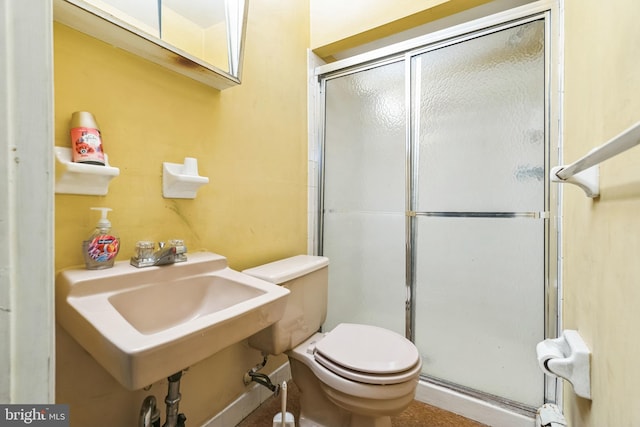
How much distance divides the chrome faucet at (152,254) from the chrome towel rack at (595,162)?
1109 millimetres

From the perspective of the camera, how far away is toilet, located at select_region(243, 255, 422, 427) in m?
1.02

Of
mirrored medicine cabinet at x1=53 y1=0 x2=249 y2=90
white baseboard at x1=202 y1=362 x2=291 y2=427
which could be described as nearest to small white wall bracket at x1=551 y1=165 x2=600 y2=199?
mirrored medicine cabinet at x1=53 y1=0 x2=249 y2=90

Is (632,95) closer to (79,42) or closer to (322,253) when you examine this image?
(79,42)

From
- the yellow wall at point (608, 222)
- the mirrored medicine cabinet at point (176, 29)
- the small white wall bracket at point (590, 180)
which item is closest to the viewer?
the yellow wall at point (608, 222)

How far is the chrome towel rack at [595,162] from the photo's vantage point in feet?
1.26

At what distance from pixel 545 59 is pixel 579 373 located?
1276 mm

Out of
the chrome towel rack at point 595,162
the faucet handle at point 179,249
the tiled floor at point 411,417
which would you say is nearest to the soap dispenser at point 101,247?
the faucet handle at point 179,249

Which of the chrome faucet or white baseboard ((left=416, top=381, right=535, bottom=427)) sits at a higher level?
the chrome faucet

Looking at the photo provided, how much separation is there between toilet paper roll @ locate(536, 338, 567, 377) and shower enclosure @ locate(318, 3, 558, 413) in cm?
44

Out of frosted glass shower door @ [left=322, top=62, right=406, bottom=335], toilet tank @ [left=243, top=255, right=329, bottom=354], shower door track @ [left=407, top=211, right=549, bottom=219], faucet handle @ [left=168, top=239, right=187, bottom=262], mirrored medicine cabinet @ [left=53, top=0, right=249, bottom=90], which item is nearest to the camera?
mirrored medicine cabinet @ [left=53, top=0, right=249, bottom=90]

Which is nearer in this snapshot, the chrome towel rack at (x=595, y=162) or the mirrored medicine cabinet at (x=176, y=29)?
the chrome towel rack at (x=595, y=162)

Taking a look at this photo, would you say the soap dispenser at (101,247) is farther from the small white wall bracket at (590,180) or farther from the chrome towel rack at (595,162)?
the small white wall bracket at (590,180)

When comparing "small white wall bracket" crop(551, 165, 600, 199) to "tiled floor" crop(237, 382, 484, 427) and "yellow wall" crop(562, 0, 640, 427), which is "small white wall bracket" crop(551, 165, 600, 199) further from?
"tiled floor" crop(237, 382, 484, 427)

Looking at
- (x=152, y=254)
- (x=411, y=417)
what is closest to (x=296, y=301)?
(x=152, y=254)
